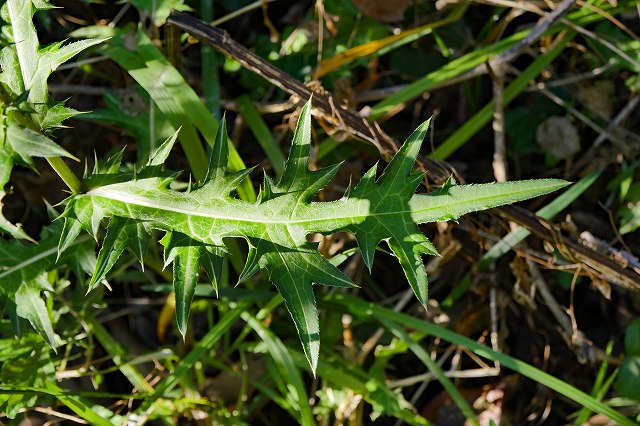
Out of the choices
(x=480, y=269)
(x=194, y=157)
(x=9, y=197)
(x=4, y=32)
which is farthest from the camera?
(x=9, y=197)

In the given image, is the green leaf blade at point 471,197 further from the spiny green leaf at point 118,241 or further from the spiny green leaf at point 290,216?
the spiny green leaf at point 118,241

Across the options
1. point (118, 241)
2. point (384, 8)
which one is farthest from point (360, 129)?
point (118, 241)

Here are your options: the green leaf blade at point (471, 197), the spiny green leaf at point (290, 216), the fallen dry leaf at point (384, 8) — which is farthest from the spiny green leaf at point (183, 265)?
the fallen dry leaf at point (384, 8)

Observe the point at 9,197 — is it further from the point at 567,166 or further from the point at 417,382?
the point at 567,166

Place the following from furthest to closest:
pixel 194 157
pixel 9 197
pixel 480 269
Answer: pixel 9 197 < pixel 480 269 < pixel 194 157

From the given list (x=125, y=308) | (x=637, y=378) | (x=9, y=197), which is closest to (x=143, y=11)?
(x=9, y=197)

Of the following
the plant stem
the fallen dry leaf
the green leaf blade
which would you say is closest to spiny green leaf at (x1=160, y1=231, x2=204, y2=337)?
the plant stem

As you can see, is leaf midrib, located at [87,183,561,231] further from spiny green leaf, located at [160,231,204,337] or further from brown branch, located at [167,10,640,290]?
brown branch, located at [167,10,640,290]
